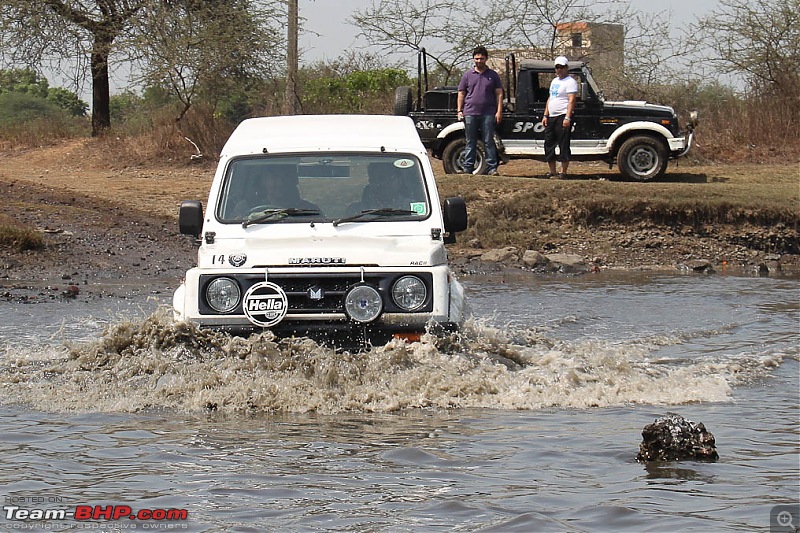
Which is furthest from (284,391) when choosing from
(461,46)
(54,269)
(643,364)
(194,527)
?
(461,46)

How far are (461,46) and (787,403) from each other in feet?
64.9

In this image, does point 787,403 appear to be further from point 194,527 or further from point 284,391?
point 194,527

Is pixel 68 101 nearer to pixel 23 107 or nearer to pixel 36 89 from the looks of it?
pixel 36 89

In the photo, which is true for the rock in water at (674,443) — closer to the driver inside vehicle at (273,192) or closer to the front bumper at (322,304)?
the front bumper at (322,304)

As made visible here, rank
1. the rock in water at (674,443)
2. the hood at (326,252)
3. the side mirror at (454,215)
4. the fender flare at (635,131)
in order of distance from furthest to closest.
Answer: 1. the fender flare at (635,131)
2. the side mirror at (454,215)
3. the hood at (326,252)
4. the rock in water at (674,443)

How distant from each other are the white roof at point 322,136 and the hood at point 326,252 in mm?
939

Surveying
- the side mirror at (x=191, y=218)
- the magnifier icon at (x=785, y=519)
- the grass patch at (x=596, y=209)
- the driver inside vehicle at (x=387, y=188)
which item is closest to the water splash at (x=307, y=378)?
the side mirror at (x=191, y=218)

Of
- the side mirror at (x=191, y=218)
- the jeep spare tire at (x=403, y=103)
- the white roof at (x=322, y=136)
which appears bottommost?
the side mirror at (x=191, y=218)

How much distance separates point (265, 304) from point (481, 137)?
36.3ft

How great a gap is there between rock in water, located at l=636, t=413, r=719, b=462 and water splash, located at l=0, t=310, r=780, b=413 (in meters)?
1.45

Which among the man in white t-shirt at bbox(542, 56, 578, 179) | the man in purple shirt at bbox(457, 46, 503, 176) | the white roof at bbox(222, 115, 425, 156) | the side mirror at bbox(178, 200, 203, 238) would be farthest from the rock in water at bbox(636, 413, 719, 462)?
the man in white t-shirt at bbox(542, 56, 578, 179)

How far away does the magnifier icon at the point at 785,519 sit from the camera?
468 cm

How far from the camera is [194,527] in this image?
465 cm

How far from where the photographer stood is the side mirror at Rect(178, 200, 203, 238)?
24.9 feet
